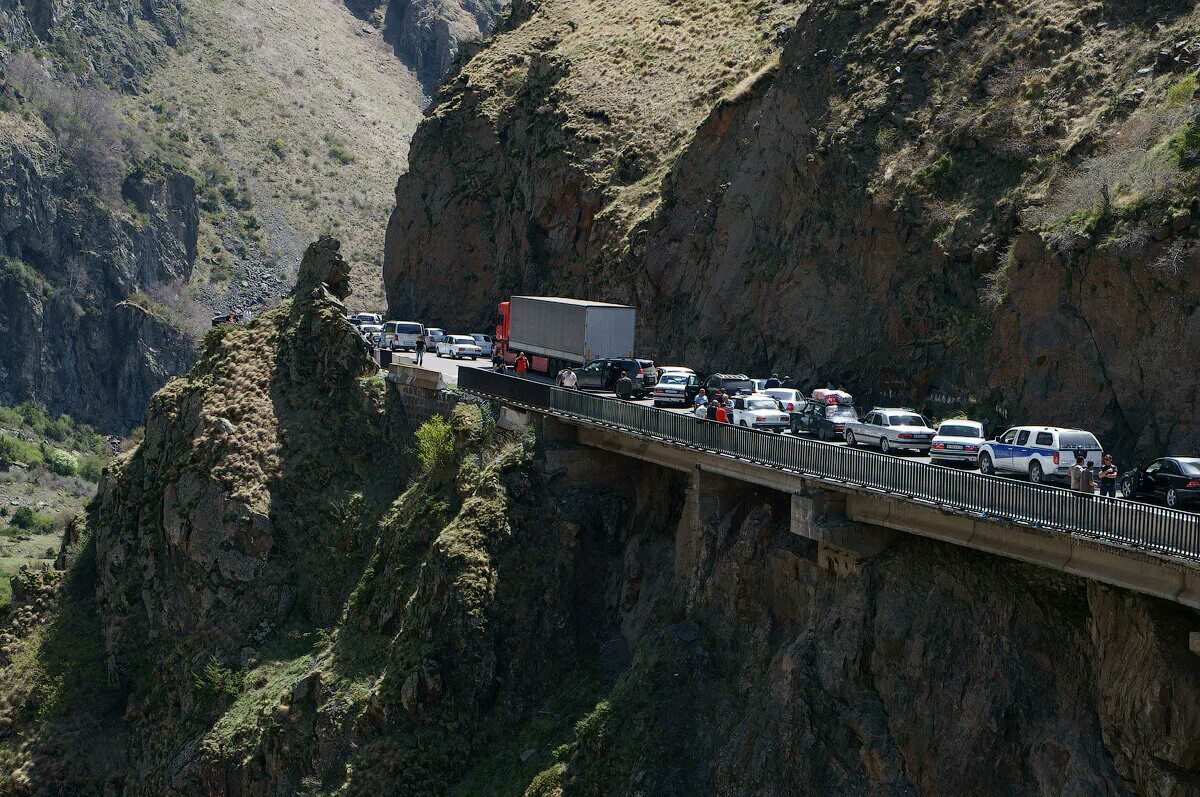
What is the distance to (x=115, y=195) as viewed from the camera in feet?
507

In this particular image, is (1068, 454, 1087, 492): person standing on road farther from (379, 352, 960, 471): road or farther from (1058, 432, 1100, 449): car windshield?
(379, 352, 960, 471): road

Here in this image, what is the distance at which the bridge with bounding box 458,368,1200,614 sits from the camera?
28.1m

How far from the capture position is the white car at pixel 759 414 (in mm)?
46094

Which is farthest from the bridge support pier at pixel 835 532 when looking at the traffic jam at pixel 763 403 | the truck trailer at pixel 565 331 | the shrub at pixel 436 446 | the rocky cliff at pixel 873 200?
the truck trailer at pixel 565 331

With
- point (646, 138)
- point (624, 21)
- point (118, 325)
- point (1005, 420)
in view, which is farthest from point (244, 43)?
point (1005, 420)

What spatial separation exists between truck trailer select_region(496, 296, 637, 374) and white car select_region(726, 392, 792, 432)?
518 inches

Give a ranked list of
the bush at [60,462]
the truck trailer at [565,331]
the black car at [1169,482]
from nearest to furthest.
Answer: the black car at [1169,482] → the truck trailer at [565,331] → the bush at [60,462]

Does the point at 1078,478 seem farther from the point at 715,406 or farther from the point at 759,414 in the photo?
the point at 715,406

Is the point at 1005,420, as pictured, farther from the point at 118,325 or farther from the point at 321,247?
the point at 118,325

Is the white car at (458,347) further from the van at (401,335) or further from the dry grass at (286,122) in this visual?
the dry grass at (286,122)

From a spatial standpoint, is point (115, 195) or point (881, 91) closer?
point (881, 91)

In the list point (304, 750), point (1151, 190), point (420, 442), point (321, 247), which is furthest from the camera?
point (321, 247)

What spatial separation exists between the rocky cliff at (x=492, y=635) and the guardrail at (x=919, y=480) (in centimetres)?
184

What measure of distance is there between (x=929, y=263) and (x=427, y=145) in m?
40.3
